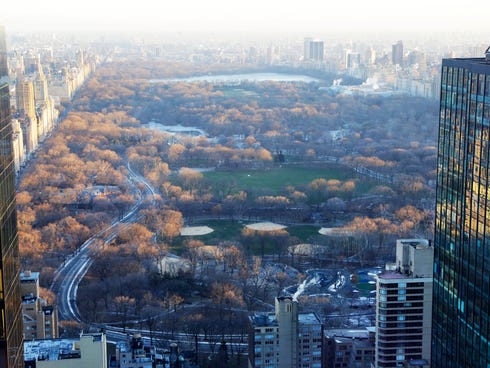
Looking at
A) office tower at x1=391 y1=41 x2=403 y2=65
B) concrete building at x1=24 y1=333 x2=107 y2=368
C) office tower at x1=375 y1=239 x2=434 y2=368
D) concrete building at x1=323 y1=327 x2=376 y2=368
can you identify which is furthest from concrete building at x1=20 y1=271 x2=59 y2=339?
office tower at x1=391 y1=41 x2=403 y2=65

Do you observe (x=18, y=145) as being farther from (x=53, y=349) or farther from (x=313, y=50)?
(x=313, y=50)

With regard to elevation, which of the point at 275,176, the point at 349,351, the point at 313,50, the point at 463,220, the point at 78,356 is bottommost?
the point at 275,176

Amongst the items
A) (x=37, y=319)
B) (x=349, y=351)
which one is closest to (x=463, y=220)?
(x=349, y=351)

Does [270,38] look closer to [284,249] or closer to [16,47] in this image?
[16,47]

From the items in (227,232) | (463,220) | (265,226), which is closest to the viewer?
(463,220)

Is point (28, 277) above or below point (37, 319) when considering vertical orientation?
above

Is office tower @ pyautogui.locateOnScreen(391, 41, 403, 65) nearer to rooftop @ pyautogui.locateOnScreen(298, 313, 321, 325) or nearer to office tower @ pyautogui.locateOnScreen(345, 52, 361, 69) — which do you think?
office tower @ pyautogui.locateOnScreen(345, 52, 361, 69)
